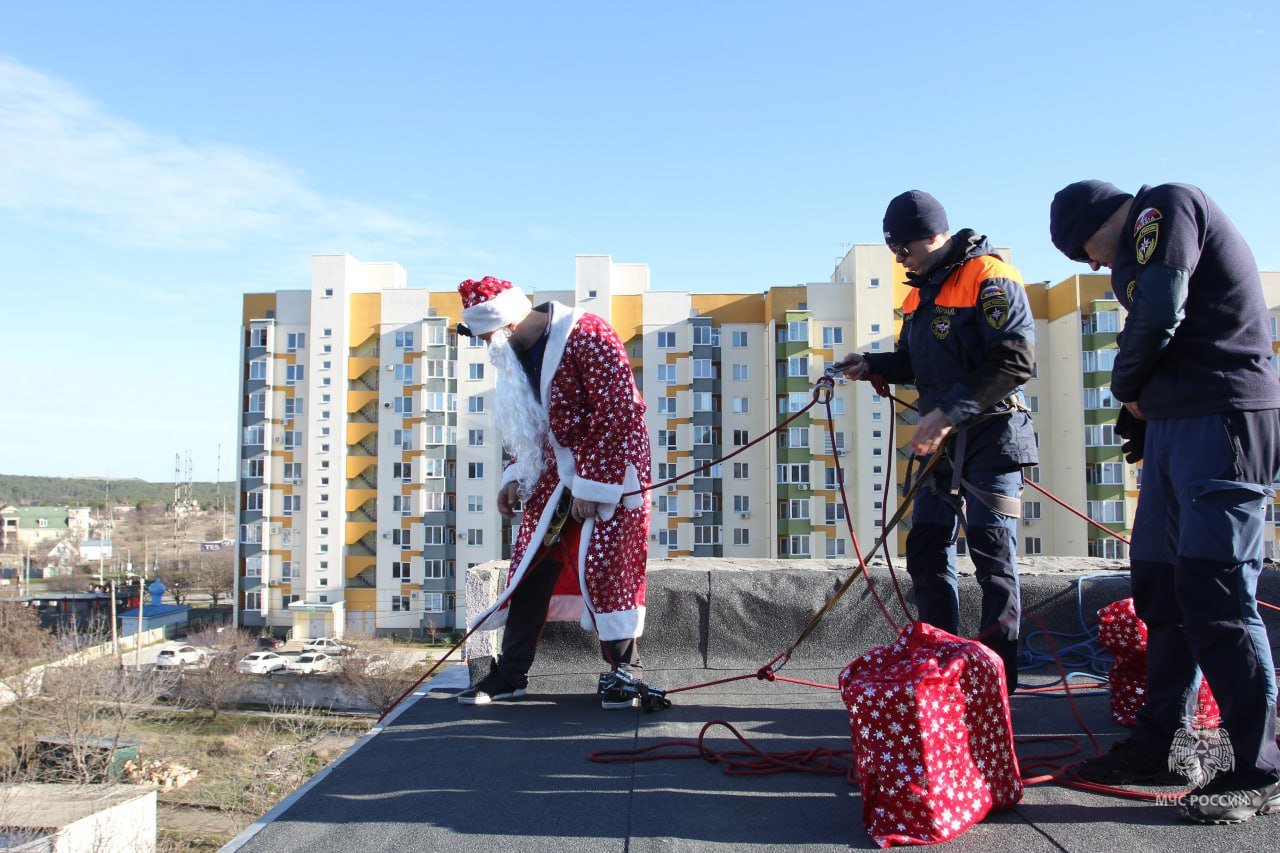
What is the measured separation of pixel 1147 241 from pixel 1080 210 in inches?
12.7

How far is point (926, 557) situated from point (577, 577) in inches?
49.7

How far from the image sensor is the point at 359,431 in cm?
3934

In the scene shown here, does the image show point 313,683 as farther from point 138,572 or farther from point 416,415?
point 138,572

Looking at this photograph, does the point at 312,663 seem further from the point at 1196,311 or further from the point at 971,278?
the point at 1196,311

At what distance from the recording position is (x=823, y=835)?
1970 millimetres

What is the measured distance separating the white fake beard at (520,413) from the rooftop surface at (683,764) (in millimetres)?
896

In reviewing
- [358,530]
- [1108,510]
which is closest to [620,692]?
[1108,510]

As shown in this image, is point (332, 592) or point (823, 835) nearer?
point (823, 835)

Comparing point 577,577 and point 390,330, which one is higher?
point 390,330

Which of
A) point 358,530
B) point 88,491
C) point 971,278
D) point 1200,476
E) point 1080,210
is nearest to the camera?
→ point 1200,476

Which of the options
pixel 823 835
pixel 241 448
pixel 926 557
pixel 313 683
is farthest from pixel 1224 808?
pixel 241 448

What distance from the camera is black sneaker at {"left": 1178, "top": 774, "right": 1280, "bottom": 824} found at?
1907 mm

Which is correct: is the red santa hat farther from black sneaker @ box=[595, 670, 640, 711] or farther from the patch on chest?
the patch on chest

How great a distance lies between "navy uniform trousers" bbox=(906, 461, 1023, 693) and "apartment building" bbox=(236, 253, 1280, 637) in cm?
Result: 3390
